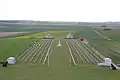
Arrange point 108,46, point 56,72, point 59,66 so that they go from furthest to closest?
1. point 108,46
2. point 59,66
3. point 56,72

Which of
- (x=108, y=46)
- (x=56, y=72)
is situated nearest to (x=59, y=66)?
(x=56, y=72)

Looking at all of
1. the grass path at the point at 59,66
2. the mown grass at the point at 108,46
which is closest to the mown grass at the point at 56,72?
the grass path at the point at 59,66

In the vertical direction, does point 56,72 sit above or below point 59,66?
above

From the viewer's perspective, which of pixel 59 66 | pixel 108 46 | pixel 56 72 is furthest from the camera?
pixel 108 46

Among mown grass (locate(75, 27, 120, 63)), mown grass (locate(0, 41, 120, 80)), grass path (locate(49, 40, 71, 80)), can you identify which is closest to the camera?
mown grass (locate(0, 41, 120, 80))

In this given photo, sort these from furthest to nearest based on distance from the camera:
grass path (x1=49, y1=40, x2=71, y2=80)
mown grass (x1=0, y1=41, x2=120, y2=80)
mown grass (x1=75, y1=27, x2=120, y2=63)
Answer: mown grass (x1=75, y1=27, x2=120, y2=63) < grass path (x1=49, y1=40, x2=71, y2=80) < mown grass (x1=0, y1=41, x2=120, y2=80)

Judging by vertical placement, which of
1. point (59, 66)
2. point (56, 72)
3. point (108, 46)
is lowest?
point (108, 46)

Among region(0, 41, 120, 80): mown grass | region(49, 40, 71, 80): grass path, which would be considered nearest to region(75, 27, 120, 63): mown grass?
region(49, 40, 71, 80): grass path

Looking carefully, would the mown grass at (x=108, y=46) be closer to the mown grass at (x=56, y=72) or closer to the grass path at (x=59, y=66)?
the grass path at (x=59, y=66)

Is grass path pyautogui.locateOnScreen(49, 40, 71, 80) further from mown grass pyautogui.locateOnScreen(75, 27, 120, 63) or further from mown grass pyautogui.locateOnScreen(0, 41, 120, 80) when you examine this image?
mown grass pyautogui.locateOnScreen(75, 27, 120, 63)

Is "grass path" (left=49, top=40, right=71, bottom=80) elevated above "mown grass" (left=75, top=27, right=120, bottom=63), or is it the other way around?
"grass path" (left=49, top=40, right=71, bottom=80)

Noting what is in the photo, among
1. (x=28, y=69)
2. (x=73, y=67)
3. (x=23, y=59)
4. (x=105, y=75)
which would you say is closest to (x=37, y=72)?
(x=28, y=69)

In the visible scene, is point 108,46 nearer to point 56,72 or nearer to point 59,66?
point 59,66
